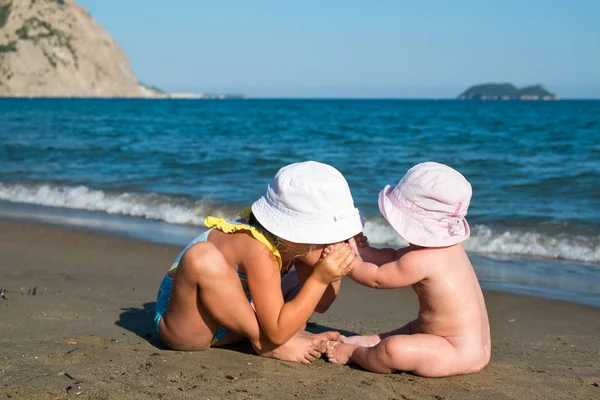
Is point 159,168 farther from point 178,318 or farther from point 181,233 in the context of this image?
point 178,318

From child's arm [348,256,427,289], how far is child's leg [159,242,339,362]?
1.19ft

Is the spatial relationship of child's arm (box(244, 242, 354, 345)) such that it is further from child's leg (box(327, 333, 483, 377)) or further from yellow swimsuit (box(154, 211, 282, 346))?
child's leg (box(327, 333, 483, 377))

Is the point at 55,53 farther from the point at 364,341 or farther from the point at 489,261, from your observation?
the point at 364,341

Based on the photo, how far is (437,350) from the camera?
10.3 feet

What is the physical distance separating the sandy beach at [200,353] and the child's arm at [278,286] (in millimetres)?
227

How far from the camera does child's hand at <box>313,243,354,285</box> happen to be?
3006 millimetres

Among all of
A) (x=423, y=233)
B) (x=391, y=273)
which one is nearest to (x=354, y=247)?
(x=391, y=273)

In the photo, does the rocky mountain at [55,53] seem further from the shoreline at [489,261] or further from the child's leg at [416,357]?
the child's leg at [416,357]

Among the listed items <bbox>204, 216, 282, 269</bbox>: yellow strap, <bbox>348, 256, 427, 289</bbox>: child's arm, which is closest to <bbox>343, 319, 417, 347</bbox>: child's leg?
<bbox>348, 256, 427, 289</bbox>: child's arm

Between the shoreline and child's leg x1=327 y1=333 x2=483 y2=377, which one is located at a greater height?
child's leg x1=327 y1=333 x2=483 y2=377

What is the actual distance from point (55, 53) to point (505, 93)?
264ft

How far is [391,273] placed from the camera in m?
3.16

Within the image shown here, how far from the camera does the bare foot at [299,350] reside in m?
Answer: 3.23

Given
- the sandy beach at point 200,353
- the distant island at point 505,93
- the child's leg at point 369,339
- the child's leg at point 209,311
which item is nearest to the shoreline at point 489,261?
the sandy beach at point 200,353
